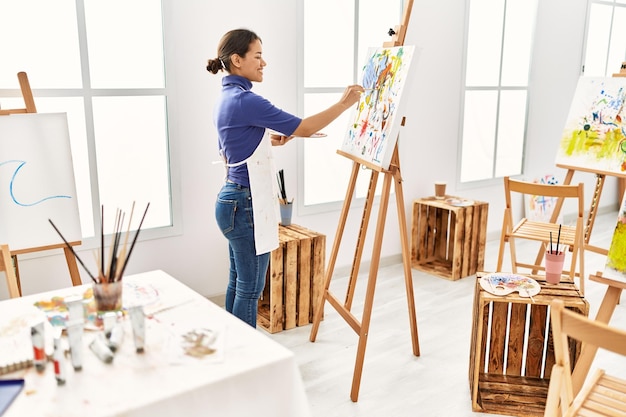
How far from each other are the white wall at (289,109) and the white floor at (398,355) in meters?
0.63

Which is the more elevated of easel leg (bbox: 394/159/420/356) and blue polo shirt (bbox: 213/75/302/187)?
blue polo shirt (bbox: 213/75/302/187)

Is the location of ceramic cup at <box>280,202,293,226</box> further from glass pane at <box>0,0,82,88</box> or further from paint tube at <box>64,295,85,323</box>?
paint tube at <box>64,295,85,323</box>

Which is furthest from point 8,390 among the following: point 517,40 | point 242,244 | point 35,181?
point 517,40

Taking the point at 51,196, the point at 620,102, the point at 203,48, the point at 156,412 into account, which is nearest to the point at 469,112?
the point at 620,102

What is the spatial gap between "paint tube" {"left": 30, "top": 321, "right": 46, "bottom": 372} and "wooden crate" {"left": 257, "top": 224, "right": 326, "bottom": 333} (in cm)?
178

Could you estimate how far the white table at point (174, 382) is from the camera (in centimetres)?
126

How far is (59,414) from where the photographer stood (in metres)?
1.22

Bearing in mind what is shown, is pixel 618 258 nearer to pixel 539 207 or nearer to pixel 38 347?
pixel 38 347

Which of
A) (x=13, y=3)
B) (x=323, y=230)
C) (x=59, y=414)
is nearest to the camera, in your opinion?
(x=59, y=414)

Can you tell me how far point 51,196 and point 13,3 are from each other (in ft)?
3.10

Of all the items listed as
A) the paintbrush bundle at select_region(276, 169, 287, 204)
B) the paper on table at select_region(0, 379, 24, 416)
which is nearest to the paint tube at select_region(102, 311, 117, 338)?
the paper on table at select_region(0, 379, 24, 416)

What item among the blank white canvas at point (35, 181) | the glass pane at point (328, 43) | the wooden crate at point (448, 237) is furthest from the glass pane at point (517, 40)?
the blank white canvas at point (35, 181)

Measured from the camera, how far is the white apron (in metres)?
2.39

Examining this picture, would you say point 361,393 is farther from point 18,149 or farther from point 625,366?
point 18,149
